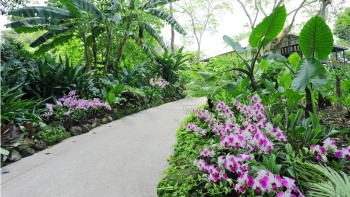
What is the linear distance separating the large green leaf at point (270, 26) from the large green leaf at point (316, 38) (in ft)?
1.98

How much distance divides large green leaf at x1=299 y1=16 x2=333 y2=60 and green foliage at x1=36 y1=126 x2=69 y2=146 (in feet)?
12.8

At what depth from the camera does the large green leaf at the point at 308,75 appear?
2326 millimetres

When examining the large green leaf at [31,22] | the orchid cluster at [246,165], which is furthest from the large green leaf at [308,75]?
the large green leaf at [31,22]

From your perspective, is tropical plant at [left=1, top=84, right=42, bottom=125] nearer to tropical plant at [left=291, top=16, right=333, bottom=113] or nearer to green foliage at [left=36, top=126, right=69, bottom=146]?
green foliage at [left=36, top=126, right=69, bottom=146]

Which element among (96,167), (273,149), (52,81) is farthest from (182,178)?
(52,81)

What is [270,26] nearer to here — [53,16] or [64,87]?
[64,87]

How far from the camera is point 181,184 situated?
1908mm

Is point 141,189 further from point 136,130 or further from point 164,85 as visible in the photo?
point 164,85

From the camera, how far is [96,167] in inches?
109

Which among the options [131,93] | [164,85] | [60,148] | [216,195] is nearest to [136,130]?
[60,148]

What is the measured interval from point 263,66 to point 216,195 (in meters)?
2.87

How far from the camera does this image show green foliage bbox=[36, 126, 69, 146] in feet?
12.3

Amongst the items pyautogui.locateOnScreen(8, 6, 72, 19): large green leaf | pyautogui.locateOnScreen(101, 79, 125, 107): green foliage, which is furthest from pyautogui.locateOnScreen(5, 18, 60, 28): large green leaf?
pyautogui.locateOnScreen(101, 79, 125, 107): green foliage

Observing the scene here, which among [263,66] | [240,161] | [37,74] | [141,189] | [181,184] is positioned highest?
[37,74]
